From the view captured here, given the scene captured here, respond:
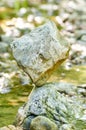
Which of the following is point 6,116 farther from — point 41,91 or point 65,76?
point 65,76

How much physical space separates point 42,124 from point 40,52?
91 cm

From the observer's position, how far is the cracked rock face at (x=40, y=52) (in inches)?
252

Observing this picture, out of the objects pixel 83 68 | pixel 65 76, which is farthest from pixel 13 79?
pixel 83 68

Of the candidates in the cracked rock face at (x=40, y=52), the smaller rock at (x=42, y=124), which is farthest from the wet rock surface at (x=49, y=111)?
the cracked rock face at (x=40, y=52)

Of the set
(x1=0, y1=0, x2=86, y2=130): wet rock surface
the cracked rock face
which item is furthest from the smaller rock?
the cracked rock face

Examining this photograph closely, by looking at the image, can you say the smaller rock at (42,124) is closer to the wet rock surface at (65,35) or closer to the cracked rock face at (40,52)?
the wet rock surface at (65,35)

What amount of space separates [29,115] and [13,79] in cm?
335

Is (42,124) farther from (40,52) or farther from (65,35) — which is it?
(65,35)

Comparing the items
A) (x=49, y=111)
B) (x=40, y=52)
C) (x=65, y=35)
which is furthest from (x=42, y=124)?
(x=65, y=35)

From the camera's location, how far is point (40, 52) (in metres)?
6.39

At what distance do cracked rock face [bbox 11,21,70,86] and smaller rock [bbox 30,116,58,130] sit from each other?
60 centimetres

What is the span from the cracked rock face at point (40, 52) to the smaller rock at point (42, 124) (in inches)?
23.8

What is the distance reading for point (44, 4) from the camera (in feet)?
74.1

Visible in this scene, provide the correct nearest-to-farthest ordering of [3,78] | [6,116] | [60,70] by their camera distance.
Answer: [6,116]
[3,78]
[60,70]
